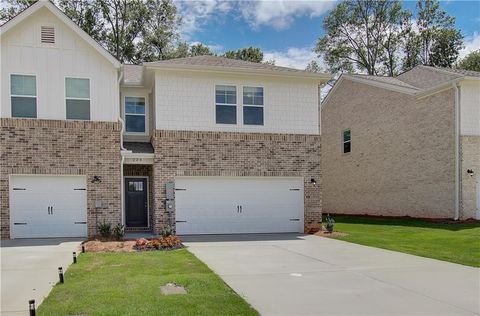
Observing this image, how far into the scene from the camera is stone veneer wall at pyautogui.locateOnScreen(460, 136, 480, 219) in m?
18.5

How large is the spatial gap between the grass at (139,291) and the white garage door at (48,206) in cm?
516

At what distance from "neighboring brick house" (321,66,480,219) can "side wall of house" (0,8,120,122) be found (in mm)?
13751

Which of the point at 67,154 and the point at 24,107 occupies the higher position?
the point at 24,107

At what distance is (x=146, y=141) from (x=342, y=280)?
11718 millimetres

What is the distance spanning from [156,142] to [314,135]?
6.10 meters

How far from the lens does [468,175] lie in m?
18.6

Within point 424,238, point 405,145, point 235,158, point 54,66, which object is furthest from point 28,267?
point 405,145

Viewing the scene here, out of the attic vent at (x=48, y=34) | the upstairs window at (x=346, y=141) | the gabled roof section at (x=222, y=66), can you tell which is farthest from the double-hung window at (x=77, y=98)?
the upstairs window at (x=346, y=141)

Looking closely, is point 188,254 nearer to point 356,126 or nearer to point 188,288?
point 188,288

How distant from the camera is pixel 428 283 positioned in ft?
26.1

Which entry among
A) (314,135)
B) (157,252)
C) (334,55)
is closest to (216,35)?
(314,135)

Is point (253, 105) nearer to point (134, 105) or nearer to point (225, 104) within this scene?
point (225, 104)

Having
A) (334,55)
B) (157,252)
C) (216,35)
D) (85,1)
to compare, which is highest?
(85,1)

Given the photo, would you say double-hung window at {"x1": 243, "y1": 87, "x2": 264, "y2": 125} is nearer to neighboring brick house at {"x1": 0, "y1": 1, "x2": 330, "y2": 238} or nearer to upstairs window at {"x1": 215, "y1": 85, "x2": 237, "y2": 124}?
neighboring brick house at {"x1": 0, "y1": 1, "x2": 330, "y2": 238}
